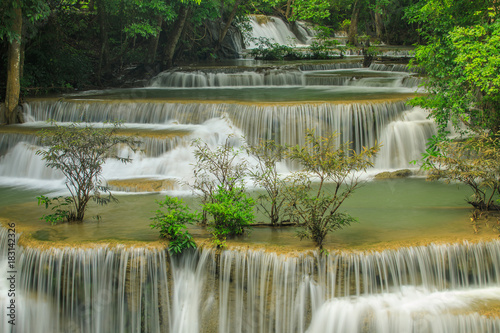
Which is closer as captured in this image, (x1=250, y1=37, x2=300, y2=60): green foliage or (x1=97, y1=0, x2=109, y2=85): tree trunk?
(x1=97, y1=0, x2=109, y2=85): tree trunk

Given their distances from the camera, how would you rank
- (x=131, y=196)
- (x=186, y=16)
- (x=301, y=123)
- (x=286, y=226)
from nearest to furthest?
(x=286, y=226)
(x=131, y=196)
(x=301, y=123)
(x=186, y=16)

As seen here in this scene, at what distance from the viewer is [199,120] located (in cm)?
1378

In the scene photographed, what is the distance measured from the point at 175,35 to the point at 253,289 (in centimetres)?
1664

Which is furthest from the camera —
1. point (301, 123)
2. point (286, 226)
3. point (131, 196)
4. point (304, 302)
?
point (301, 123)

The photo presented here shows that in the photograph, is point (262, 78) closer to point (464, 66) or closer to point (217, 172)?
point (464, 66)

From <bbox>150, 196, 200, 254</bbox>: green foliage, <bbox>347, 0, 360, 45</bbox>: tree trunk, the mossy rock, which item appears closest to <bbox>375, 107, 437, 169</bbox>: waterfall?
the mossy rock

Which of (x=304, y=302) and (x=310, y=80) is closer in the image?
(x=304, y=302)

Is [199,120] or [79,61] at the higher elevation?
[79,61]

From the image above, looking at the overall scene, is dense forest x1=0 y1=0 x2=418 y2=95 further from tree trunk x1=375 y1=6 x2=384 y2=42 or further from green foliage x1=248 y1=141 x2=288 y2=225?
green foliage x1=248 y1=141 x2=288 y2=225

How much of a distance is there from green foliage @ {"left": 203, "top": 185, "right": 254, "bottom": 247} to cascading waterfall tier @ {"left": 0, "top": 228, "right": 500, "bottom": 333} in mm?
438

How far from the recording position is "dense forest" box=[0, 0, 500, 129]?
995cm

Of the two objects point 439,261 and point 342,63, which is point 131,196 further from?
point 342,63

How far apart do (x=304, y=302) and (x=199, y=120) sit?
784 centimetres

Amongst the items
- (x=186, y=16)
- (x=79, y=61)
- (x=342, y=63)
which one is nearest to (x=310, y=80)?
(x=342, y=63)
